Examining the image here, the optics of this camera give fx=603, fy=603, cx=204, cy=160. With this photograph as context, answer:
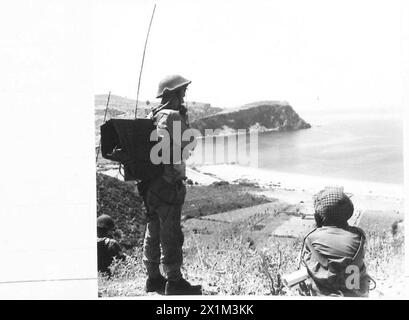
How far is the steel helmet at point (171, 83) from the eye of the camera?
4.92m

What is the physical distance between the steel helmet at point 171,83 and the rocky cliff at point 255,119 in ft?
1.80

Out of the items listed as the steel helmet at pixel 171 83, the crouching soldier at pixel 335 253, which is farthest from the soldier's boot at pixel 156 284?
the steel helmet at pixel 171 83

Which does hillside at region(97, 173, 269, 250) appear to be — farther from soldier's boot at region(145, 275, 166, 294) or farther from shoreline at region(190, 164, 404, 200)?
soldier's boot at region(145, 275, 166, 294)

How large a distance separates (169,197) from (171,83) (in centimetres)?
93

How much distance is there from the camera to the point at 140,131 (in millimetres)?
4891

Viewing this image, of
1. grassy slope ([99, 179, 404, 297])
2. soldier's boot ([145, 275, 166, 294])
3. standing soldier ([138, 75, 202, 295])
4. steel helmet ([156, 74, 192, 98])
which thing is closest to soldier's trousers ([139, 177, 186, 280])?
standing soldier ([138, 75, 202, 295])

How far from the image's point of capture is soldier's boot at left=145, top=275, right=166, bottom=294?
510 centimetres

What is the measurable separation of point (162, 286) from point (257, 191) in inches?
47.3

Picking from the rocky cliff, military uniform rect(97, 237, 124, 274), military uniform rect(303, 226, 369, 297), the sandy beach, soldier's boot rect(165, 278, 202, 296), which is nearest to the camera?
military uniform rect(303, 226, 369, 297)

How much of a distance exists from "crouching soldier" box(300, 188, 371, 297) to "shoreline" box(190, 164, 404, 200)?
26 cm

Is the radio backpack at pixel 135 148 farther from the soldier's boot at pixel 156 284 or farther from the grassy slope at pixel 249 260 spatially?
the soldier's boot at pixel 156 284

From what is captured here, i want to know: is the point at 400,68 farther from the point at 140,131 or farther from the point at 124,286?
the point at 124,286

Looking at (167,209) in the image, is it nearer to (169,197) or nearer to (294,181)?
(169,197)
